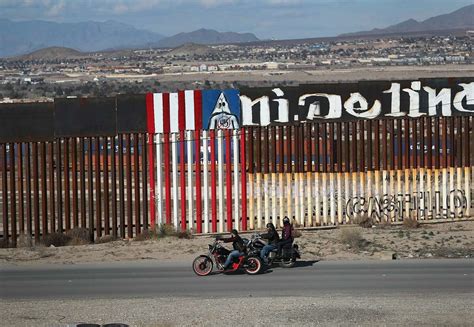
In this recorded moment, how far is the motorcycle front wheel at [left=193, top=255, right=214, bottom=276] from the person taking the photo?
917 inches

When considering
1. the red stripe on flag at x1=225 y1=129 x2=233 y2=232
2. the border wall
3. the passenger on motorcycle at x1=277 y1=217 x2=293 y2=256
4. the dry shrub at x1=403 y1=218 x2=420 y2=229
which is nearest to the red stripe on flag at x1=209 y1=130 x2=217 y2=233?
the border wall

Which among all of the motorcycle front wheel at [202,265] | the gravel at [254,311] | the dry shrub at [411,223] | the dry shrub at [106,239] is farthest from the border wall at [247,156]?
the gravel at [254,311]

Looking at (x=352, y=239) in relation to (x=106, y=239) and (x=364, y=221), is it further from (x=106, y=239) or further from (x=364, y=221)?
(x=106, y=239)

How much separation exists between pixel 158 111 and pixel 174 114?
567 mm

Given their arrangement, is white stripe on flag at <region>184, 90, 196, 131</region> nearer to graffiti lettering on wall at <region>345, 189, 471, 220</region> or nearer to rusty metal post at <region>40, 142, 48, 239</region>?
rusty metal post at <region>40, 142, 48, 239</region>

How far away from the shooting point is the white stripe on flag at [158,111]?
32.2 m

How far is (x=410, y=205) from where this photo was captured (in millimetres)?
33625

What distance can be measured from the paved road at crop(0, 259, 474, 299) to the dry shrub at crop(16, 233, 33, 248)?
520 centimetres

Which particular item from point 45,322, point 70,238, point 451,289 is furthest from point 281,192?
point 45,322

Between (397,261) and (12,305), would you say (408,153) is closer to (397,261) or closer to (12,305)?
(397,261)

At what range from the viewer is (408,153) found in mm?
33250

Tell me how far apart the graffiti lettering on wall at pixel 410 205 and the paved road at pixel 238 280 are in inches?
313

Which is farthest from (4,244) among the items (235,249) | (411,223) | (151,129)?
(411,223)

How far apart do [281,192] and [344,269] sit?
8.89 metres
